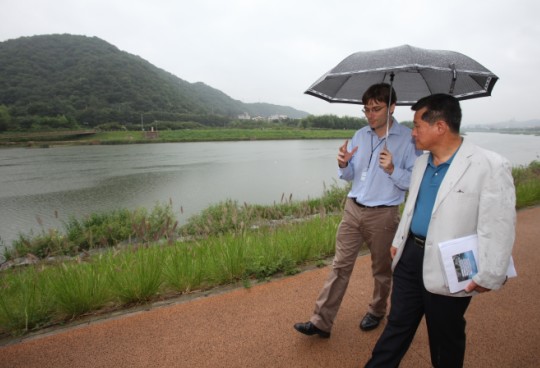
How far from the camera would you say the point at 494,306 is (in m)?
2.77

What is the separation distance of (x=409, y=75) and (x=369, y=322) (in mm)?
2242

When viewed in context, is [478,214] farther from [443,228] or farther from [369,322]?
[369,322]

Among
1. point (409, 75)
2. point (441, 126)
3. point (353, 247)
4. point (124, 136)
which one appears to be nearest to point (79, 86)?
point (124, 136)

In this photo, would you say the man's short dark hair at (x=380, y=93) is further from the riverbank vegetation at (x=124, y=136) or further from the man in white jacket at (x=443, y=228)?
the riverbank vegetation at (x=124, y=136)

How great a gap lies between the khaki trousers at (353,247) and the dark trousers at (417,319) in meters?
0.41

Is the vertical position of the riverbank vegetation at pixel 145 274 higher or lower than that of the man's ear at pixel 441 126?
lower

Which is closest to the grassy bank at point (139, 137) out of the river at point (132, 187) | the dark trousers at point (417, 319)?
the river at point (132, 187)

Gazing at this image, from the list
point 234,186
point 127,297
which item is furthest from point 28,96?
point 127,297

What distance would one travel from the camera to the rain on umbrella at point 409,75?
1.88 metres

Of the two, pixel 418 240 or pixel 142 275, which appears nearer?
pixel 418 240

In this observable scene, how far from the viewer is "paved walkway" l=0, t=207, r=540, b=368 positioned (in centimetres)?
218

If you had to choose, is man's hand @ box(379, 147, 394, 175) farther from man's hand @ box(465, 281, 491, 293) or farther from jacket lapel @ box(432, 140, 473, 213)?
man's hand @ box(465, 281, 491, 293)

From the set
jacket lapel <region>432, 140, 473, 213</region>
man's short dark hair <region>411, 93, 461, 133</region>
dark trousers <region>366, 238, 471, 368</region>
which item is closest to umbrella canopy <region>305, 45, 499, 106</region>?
man's short dark hair <region>411, 93, 461, 133</region>

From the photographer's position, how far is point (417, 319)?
1718mm
